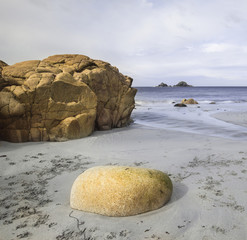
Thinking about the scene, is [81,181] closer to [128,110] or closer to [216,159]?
[216,159]

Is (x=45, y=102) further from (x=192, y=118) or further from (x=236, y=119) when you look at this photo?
(x=236, y=119)

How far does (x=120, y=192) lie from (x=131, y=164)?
2.24 metres

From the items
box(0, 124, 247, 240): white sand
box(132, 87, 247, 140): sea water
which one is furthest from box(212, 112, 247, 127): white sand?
box(0, 124, 247, 240): white sand

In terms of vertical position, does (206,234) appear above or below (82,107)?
below

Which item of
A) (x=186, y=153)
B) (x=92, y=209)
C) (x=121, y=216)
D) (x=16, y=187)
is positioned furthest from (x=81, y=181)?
(x=186, y=153)

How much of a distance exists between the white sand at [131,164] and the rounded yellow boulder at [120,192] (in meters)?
0.12

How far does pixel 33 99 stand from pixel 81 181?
4.97 metres

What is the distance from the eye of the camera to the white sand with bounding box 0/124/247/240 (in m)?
2.84

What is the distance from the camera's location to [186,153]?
6.27m

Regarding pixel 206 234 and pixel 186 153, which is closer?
pixel 206 234

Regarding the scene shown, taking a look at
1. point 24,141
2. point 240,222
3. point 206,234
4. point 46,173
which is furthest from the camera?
point 24,141

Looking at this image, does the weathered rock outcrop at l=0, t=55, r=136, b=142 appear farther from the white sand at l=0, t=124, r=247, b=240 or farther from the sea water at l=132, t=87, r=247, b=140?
the sea water at l=132, t=87, r=247, b=140

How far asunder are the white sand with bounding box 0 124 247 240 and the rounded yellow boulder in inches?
4.7

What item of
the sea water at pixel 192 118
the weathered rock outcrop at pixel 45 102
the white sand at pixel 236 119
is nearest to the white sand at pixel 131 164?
the weathered rock outcrop at pixel 45 102
